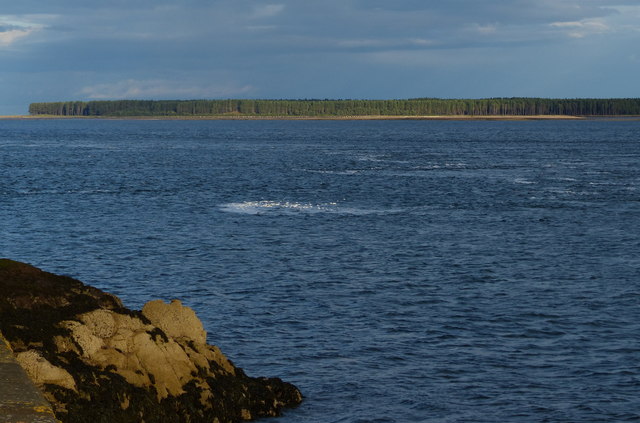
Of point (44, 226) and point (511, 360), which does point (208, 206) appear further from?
point (511, 360)

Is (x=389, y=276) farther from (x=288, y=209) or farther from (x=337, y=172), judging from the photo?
(x=337, y=172)

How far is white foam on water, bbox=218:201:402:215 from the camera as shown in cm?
5588

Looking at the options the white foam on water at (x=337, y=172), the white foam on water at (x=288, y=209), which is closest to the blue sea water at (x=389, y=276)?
the white foam on water at (x=288, y=209)

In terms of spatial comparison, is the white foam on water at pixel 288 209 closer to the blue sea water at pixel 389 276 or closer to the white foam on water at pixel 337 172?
the blue sea water at pixel 389 276

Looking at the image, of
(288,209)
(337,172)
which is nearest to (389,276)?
(288,209)

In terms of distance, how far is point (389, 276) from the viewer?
34.4 meters

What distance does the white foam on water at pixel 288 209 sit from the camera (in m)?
55.9

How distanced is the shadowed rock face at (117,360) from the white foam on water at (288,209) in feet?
117

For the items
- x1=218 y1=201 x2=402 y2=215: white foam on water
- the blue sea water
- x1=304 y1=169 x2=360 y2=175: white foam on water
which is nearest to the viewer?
the blue sea water

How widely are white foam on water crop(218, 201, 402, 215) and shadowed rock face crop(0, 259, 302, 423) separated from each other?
35.5 meters

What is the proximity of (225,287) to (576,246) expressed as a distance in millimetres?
18576

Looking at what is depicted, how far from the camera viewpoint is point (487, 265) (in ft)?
121

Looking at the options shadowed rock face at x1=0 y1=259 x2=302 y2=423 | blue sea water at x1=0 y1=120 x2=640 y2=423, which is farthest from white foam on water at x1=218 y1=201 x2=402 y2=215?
shadowed rock face at x1=0 y1=259 x2=302 y2=423

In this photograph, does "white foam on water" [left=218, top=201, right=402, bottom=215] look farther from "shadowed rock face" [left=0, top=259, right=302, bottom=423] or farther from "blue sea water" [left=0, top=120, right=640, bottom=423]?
"shadowed rock face" [left=0, top=259, right=302, bottom=423]
